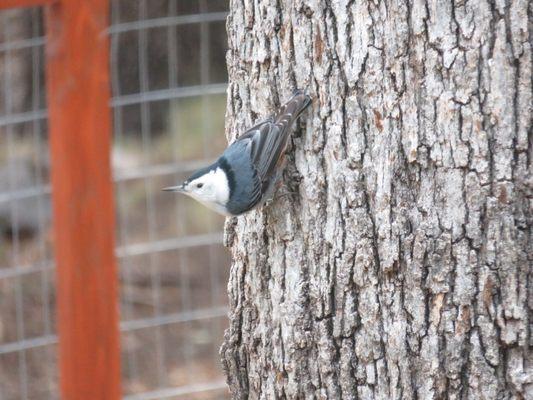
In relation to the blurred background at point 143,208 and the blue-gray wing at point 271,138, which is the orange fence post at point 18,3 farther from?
the blue-gray wing at point 271,138

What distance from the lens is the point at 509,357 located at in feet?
8.62

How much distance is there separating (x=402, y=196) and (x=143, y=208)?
14.4 ft

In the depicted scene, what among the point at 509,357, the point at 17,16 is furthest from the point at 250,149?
the point at 17,16

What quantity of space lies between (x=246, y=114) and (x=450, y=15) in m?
0.75

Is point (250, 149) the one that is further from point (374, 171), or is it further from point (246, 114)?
point (374, 171)

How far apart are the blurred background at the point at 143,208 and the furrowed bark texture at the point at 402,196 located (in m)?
2.17

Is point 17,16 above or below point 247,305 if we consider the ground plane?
above

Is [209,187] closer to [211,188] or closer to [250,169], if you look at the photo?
[211,188]

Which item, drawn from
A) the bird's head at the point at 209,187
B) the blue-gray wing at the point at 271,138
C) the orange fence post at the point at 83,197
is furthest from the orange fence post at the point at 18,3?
the blue-gray wing at the point at 271,138

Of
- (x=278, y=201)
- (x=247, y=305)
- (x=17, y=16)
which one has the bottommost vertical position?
(x=247, y=305)

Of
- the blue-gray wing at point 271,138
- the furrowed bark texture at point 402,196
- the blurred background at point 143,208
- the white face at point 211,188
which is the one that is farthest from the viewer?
the blurred background at point 143,208

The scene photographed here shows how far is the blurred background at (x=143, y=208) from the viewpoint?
5145mm

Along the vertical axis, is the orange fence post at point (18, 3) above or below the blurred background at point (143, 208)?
above

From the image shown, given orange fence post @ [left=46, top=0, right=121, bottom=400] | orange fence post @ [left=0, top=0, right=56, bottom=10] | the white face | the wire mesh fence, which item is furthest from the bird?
the wire mesh fence
